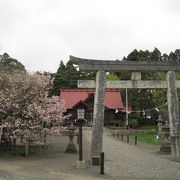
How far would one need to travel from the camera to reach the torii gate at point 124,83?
1925cm

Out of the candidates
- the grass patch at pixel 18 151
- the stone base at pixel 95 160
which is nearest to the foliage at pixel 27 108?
the grass patch at pixel 18 151

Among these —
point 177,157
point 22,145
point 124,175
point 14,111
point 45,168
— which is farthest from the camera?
point 22,145

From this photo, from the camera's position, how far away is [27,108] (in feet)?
76.8

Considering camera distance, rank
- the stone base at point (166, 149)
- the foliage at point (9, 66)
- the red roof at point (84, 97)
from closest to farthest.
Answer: the stone base at point (166, 149)
the foliage at point (9, 66)
the red roof at point (84, 97)

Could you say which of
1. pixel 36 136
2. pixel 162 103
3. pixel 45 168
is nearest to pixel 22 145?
pixel 36 136

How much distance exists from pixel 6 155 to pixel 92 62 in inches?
304

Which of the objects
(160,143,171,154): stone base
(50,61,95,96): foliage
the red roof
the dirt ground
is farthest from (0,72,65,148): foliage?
(50,61,95,96): foliage

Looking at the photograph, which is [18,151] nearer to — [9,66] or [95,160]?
[95,160]

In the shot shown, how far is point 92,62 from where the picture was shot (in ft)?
64.5

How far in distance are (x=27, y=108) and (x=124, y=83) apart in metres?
6.22

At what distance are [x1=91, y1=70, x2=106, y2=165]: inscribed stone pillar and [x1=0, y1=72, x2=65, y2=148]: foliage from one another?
5.14 meters

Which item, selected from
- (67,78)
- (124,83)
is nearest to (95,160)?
(124,83)

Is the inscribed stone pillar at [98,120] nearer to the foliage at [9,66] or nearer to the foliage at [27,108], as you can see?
the foliage at [27,108]

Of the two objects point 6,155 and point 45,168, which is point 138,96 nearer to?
point 6,155
